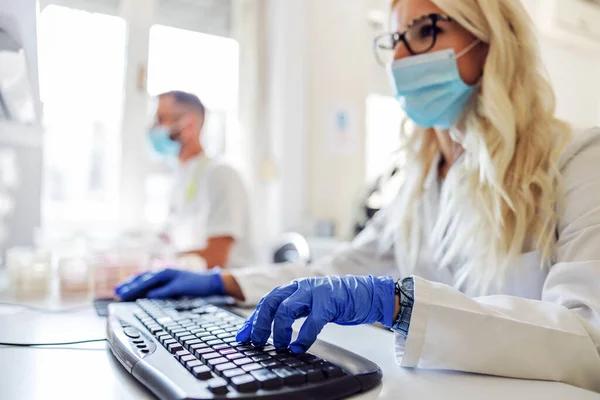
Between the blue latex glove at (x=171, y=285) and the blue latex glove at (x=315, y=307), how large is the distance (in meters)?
0.44

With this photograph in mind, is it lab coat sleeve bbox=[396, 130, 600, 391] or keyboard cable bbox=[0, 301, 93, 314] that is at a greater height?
lab coat sleeve bbox=[396, 130, 600, 391]

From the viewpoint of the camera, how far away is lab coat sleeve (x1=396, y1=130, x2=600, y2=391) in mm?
629

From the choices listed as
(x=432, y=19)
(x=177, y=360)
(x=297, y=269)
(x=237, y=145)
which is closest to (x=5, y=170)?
(x=297, y=269)

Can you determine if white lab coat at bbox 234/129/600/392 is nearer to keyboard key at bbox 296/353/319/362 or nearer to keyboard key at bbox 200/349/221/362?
keyboard key at bbox 296/353/319/362

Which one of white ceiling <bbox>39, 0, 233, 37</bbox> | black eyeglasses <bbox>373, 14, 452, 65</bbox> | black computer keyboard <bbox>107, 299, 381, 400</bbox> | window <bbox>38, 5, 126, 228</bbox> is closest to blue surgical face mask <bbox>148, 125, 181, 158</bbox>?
window <bbox>38, 5, 126, 228</bbox>

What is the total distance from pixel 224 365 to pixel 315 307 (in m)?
0.16

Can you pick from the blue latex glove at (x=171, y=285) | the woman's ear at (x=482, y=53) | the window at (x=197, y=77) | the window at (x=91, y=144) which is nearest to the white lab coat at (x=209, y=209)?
the window at (x=197, y=77)

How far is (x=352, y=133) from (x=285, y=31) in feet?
2.24

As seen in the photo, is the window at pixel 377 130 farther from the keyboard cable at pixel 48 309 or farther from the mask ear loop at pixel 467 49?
the keyboard cable at pixel 48 309

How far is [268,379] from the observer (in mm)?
492

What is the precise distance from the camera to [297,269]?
1.18 metres

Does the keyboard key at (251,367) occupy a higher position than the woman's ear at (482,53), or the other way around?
the woman's ear at (482,53)

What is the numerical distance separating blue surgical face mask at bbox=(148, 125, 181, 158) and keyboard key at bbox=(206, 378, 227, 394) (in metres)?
1.92

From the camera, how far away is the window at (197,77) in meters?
2.65
